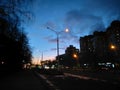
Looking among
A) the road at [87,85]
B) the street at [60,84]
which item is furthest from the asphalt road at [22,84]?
the road at [87,85]

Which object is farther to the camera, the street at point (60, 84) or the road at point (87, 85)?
the street at point (60, 84)

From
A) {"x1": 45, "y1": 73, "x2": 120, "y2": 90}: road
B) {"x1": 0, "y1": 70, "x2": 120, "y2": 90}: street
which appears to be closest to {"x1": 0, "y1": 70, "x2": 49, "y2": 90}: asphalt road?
{"x1": 0, "y1": 70, "x2": 120, "y2": 90}: street

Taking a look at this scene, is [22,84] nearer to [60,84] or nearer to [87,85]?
[60,84]

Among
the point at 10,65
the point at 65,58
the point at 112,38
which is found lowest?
the point at 10,65

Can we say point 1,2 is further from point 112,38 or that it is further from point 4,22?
point 112,38

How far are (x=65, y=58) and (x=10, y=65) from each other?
120317 mm

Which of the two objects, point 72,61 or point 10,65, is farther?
point 72,61

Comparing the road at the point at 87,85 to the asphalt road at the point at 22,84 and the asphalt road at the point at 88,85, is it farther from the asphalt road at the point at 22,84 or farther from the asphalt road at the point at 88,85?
the asphalt road at the point at 22,84

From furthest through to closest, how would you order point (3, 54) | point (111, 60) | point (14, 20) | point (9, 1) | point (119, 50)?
1. point (119, 50)
2. point (111, 60)
3. point (3, 54)
4. point (14, 20)
5. point (9, 1)

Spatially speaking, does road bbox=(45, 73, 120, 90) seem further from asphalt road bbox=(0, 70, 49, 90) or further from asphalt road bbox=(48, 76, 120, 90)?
asphalt road bbox=(0, 70, 49, 90)

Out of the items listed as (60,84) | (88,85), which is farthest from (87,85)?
(60,84)

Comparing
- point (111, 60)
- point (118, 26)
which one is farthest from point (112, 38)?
point (111, 60)

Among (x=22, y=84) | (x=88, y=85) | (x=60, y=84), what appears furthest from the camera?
(x=22, y=84)

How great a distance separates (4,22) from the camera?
883 inches
